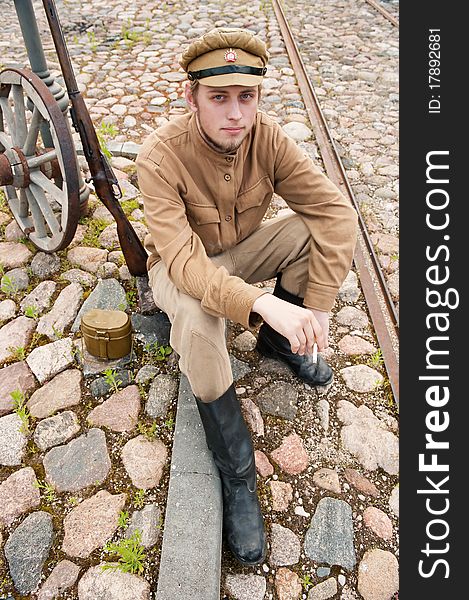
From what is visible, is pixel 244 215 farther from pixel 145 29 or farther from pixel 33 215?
pixel 145 29

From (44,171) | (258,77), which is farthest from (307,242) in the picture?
(44,171)

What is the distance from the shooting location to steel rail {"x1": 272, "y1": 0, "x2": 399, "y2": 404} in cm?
334

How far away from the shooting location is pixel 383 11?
9289 mm

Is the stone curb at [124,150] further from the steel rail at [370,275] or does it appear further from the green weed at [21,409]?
the green weed at [21,409]

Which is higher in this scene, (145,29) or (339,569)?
(145,29)

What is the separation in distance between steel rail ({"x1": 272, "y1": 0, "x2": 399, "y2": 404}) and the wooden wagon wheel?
6.33 feet

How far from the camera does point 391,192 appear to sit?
477 cm

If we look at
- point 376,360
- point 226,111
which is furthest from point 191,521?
point 226,111

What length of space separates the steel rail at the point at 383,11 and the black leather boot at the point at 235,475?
809 centimetres

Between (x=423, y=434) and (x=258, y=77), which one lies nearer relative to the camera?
(x=258, y=77)

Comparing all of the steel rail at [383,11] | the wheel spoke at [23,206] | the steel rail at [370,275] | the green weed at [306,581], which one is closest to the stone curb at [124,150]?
the wheel spoke at [23,206]

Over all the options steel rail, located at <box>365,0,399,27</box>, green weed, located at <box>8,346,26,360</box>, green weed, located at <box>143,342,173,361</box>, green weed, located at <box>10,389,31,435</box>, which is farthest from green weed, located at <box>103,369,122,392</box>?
steel rail, located at <box>365,0,399,27</box>

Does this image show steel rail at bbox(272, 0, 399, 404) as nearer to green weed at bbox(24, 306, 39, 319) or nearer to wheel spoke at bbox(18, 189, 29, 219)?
green weed at bbox(24, 306, 39, 319)

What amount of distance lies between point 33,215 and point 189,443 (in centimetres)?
203
